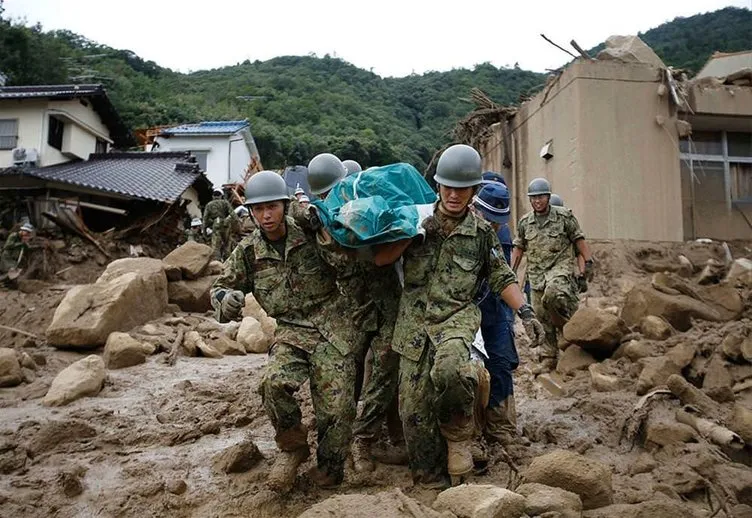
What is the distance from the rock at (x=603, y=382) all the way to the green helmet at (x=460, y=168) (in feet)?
8.55

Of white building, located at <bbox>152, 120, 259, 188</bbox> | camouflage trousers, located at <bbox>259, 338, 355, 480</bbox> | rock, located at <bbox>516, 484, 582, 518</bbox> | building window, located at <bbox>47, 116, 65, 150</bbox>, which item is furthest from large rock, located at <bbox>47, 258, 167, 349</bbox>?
white building, located at <bbox>152, 120, 259, 188</bbox>

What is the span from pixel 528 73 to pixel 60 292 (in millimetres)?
39545

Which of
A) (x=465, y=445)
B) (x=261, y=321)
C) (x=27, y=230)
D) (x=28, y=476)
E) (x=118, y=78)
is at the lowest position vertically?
(x=28, y=476)

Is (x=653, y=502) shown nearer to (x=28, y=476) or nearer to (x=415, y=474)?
(x=415, y=474)

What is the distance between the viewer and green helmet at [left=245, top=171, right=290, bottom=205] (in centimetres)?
350

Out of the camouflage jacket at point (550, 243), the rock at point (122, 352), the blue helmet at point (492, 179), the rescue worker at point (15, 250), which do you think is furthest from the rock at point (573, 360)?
the rescue worker at point (15, 250)

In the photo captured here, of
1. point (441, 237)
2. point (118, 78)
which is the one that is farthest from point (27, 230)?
point (118, 78)

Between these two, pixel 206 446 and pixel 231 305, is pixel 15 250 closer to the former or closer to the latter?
pixel 206 446

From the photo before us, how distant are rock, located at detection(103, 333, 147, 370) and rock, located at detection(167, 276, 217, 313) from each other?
2.25m

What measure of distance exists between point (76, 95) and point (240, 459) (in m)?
17.1

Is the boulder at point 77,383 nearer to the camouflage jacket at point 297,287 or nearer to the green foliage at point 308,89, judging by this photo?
the camouflage jacket at point 297,287

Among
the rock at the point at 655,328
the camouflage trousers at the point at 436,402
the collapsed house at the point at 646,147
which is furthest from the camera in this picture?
the collapsed house at the point at 646,147

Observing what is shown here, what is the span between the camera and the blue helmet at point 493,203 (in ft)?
13.9

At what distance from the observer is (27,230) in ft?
41.4
